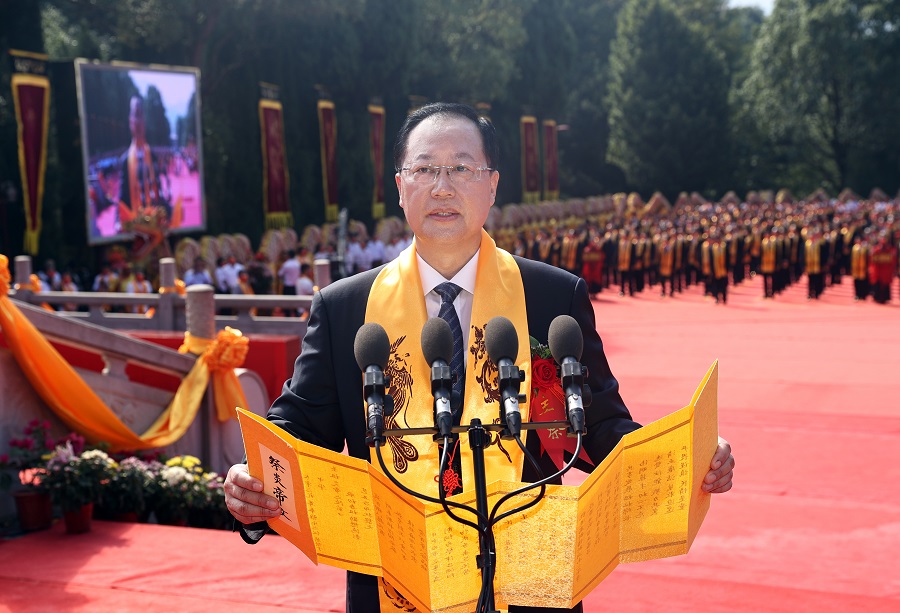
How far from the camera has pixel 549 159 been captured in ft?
148

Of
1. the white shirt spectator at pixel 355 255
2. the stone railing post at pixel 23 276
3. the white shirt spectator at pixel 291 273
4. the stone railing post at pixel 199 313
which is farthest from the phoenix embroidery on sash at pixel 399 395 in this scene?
the white shirt spectator at pixel 355 255

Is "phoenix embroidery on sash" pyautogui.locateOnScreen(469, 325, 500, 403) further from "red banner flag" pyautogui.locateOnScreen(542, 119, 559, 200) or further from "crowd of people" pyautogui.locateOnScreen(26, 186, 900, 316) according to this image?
"red banner flag" pyautogui.locateOnScreen(542, 119, 559, 200)

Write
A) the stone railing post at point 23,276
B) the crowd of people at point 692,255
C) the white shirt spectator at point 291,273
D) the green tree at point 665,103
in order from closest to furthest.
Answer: the stone railing post at point 23,276, the white shirt spectator at point 291,273, the crowd of people at point 692,255, the green tree at point 665,103

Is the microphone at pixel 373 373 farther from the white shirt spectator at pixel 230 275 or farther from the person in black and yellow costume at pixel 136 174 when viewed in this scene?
the person in black and yellow costume at pixel 136 174

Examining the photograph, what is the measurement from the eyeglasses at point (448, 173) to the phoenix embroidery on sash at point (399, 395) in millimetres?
361

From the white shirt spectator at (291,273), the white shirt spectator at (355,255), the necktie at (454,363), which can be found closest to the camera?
the necktie at (454,363)

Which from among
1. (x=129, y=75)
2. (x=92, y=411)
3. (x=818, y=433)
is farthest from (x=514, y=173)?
(x=92, y=411)

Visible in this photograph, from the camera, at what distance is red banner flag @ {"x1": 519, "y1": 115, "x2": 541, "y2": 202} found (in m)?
41.5

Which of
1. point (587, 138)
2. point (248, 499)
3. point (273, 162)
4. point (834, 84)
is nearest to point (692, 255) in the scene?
point (273, 162)

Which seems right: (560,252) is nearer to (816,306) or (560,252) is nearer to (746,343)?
(816,306)

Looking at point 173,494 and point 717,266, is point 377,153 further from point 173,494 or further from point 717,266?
point 173,494

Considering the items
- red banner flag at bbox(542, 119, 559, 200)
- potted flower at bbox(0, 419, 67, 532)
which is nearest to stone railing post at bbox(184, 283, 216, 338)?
potted flower at bbox(0, 419, 67, 532)

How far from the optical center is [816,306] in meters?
22.1

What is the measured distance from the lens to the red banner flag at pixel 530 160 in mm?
41531
